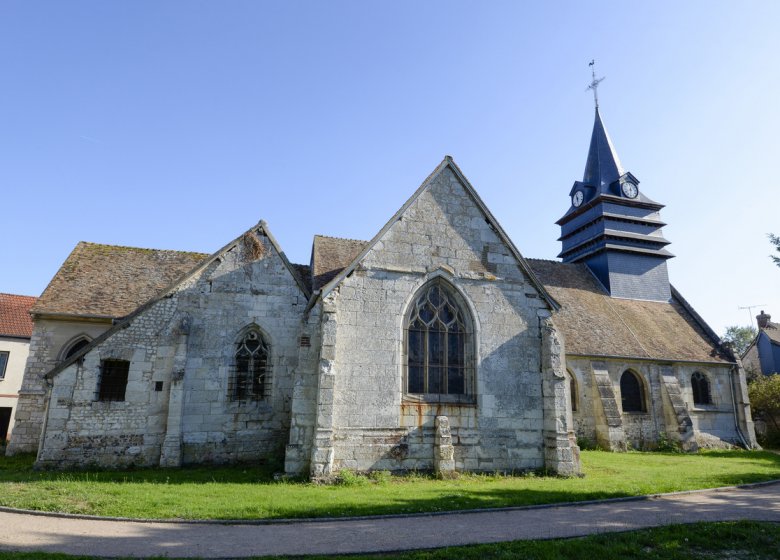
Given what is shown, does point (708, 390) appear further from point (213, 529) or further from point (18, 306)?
point (18, 306)

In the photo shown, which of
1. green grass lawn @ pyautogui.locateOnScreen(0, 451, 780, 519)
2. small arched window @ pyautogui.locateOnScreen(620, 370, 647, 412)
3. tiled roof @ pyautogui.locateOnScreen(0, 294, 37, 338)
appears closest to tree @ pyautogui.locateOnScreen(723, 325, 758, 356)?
small arched window @ pyautogui.locateOnScreen(620, 370, 647, 412)

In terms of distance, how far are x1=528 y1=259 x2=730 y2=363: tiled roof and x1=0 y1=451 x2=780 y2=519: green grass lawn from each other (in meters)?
8.37


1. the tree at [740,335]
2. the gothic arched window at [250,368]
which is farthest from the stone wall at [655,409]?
the tree at [740,335]

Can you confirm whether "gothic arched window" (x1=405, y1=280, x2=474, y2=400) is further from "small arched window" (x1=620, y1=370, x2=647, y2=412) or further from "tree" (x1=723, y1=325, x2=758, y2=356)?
"tree" (x1=723, y1=325, x2=758, y2=356)

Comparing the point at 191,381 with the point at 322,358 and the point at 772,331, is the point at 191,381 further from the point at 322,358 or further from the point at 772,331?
the point at 772,331

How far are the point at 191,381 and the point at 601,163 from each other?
29.1 meters

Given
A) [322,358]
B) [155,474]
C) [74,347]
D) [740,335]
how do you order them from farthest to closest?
1. [740,335]
2. [74,347]
3. [155,474]
4. [322,358]

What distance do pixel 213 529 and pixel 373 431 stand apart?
5.64 metres

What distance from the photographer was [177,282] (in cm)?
1524

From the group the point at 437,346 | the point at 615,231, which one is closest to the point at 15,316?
the point at 437,346

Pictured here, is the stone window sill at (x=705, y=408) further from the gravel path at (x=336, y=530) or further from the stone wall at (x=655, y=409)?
the gravel path at (x=336, y=530)

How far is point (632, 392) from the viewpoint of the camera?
2323 cm

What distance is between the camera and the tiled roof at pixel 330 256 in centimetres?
1717

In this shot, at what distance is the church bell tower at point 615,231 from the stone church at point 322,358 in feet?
53.0
